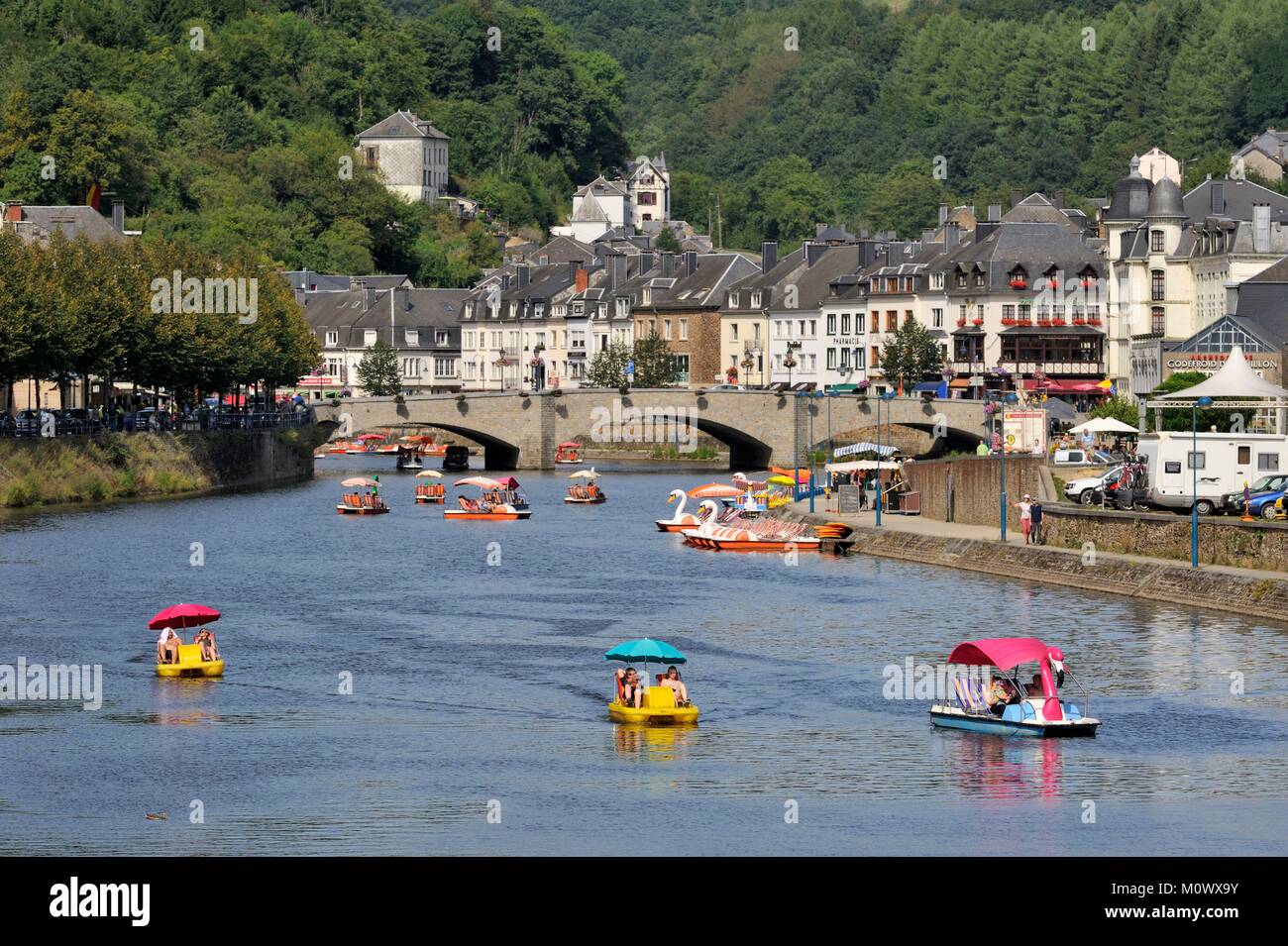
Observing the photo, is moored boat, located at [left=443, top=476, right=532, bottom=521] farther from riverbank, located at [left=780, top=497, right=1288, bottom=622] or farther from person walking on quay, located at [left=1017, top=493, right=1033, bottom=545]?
person walking on quay, located at [left=1017, top=493, right=1033, bottom=545]

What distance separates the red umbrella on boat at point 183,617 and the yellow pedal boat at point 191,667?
2.97 feet

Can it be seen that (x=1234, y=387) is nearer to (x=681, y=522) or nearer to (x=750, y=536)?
(x=750, y=536)

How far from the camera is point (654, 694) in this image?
167ft

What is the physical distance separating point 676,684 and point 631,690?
3.09ft

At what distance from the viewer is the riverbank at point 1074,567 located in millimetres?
66312

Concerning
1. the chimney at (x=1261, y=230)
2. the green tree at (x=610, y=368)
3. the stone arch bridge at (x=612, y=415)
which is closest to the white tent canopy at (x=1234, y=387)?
the chimney at (x=1261, y=230)

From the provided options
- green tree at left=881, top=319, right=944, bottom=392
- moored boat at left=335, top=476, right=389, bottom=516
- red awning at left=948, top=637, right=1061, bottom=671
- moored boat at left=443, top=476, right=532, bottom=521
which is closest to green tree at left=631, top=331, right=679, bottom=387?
green tree at left=881, top=319, right=944, bottom=392

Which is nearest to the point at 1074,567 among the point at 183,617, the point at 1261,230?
the point at 183,617

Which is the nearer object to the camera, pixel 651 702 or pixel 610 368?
pixel 651 702

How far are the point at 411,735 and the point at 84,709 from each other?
25.7ft

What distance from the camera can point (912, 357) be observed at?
16162cm
